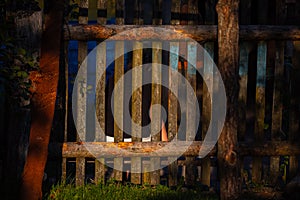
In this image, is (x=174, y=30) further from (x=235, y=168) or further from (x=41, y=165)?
(x=41, y=165)

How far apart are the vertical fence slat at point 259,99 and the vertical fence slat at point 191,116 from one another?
2.14 ft

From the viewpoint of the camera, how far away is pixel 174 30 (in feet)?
17.1

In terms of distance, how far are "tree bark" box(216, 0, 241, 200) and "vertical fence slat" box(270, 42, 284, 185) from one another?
0.74 m

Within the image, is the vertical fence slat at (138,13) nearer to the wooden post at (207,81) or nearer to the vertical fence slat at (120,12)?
the vertical fence slat at (120,12)

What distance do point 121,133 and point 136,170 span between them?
406 mm

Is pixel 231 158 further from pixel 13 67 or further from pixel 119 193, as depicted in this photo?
pixel 13 67

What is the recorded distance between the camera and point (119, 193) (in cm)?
505

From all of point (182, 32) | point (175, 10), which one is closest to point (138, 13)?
point (175, 10)

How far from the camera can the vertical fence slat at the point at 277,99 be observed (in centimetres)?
558

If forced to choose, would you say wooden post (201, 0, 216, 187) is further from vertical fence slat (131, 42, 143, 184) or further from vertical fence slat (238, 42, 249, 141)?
vertical fence slat (131, 42, 143, 184)

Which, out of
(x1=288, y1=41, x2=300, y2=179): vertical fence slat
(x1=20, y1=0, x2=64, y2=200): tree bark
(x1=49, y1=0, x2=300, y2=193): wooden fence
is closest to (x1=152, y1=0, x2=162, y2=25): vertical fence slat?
(x1=49, y1=0, x2=300, y2=193): wooden fence

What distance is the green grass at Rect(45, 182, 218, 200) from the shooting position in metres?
4.95

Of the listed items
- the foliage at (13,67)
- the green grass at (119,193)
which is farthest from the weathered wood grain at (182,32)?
the green grass at (119,193)

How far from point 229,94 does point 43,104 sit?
1744 millimetres
